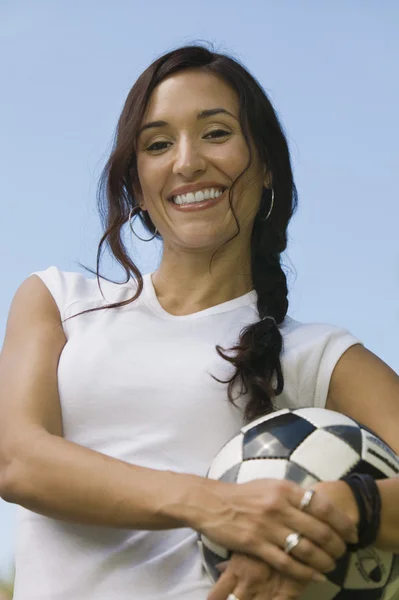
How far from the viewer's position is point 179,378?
3.95 m

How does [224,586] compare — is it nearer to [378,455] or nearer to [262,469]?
[262,469]

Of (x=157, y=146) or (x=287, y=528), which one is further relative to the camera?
(x=157, y=146)

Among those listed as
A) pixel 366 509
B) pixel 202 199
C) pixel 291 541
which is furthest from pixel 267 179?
pixel 291 541

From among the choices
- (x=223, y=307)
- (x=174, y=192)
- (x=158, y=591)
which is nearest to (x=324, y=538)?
(x=158, y=591)

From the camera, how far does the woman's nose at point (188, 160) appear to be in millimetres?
4211

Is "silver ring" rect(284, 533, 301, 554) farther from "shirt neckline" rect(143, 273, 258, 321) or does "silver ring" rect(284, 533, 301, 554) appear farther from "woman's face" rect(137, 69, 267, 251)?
"woman's face" rect(137, 69, 267, 251)

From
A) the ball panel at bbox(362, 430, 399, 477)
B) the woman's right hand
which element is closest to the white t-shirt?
the woman's right hand

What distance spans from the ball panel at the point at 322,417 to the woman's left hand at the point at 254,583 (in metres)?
0.50

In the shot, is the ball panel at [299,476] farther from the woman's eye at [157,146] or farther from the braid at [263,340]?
the woman's eye at [157,146]

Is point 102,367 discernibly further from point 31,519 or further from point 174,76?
point 174,76

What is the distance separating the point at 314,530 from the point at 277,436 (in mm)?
349

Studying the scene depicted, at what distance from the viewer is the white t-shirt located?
11.9ft

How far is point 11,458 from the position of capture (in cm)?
354

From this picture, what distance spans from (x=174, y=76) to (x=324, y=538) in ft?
7.32
